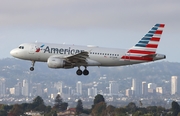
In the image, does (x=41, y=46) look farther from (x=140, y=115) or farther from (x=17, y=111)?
(x=17, y=111)

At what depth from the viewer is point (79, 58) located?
93625 mm

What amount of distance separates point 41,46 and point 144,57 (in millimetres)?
15362

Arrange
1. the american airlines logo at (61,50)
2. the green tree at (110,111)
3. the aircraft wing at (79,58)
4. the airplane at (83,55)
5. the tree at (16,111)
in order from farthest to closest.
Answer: the tree at (16,111) < the green tree at (110,111) < the american airlines logo at (61,50) < the airplane at (83,55) < the aircraft wing at (79,58)

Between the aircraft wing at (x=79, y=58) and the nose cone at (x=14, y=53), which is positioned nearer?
the aircraft wing at (x=79, y=58)

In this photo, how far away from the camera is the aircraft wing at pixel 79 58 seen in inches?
3627

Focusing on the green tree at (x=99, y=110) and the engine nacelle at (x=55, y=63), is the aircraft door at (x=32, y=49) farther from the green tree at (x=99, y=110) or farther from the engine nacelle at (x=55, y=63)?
the green tree at (x=99, y=110)

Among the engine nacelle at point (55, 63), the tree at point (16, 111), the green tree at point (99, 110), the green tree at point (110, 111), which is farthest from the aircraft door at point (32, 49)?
the tree at point (16, 111)

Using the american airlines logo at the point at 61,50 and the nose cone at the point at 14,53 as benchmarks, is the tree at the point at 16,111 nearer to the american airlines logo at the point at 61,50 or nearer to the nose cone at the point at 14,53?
the nose cone at the point at 14,53

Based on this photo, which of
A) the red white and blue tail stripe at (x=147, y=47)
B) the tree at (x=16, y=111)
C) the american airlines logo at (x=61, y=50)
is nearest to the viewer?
the american airlines logo at (x=61, y=50)

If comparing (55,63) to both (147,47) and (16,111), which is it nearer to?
(147,47)

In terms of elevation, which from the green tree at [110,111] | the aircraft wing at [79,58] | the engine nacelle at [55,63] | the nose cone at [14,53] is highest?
the nose cone at [14,53]

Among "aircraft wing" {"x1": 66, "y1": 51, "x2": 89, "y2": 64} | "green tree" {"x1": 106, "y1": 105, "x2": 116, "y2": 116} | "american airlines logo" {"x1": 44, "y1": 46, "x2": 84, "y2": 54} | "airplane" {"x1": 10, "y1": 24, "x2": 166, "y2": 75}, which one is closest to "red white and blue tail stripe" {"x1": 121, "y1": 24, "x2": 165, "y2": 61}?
"airplane" {"x1": 10, "y1": 24, "x2": 166, "y2": 75}

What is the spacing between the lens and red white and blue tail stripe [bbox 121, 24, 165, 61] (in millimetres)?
94062

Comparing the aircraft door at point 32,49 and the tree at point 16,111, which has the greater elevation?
the aircraft door at point 32,49
